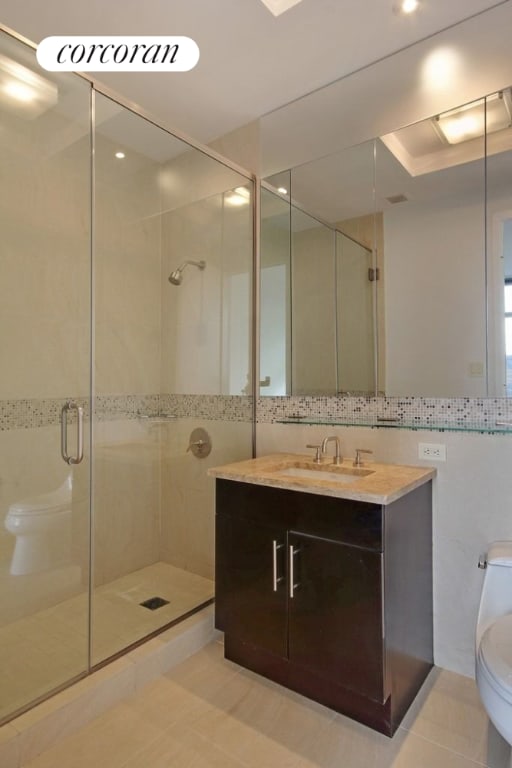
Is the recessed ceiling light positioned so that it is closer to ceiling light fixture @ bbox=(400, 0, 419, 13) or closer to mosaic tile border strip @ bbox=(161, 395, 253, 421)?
ceiling light fixture @ bbox=(400, 0, 419, 13)

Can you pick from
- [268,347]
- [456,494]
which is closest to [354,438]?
[456,494]

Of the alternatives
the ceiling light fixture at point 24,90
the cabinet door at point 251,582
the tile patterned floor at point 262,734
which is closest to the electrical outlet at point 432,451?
the cabinet door at point 251,582

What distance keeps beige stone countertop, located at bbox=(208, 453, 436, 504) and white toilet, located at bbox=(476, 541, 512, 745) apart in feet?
1.21

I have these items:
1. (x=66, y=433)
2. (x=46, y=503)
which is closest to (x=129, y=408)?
(x=66, y=433)

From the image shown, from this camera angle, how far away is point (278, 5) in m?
1.75

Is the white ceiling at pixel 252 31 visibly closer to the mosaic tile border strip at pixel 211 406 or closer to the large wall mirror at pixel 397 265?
the large wall mirror at pixel 397 265

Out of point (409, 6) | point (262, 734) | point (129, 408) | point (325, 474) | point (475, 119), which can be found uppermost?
point (409, 6)

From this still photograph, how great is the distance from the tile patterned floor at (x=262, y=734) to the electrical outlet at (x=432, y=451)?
879 millimetres

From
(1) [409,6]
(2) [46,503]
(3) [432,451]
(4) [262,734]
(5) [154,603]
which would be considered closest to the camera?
(4) [262,734]

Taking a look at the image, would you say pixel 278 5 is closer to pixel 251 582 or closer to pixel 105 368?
pixel 105 368

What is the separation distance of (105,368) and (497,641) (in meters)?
1.95

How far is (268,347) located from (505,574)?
148 cm

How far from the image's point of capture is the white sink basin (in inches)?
74.4
